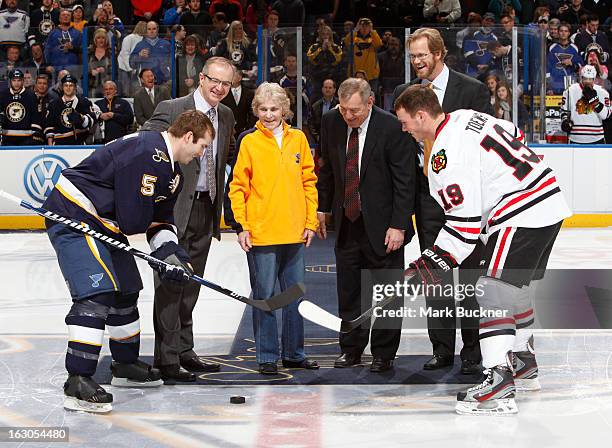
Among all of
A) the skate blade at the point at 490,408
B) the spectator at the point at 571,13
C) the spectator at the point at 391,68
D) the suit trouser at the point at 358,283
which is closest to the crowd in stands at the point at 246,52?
the spectator at the point at 391,68

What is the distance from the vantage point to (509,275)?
5.27 meters

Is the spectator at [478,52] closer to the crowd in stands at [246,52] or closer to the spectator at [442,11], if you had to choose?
the crowd in stands at [246,52]

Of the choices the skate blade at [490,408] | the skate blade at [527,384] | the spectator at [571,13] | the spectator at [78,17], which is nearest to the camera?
the skate blade at [490,408]

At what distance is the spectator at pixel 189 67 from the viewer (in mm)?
12034

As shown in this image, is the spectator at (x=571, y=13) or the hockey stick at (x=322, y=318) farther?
the spectator at (x=571, y=13)

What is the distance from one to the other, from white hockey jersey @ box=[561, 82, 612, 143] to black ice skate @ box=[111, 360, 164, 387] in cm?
785

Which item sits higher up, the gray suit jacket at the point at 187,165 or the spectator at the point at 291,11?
the spectator at the point at 291,11

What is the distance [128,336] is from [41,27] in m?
8.44

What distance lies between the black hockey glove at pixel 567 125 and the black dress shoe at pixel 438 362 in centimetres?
702

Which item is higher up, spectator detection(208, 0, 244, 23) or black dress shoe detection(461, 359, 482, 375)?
spectator detection(208, 0, 244, 23)

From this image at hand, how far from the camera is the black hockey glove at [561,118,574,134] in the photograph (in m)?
12.6

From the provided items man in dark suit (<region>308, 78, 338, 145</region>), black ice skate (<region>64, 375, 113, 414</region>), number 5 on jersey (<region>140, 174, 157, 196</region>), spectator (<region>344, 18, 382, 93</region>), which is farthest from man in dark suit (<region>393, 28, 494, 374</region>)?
man in dark suit (<region>308, 78, 338, 145</region>)

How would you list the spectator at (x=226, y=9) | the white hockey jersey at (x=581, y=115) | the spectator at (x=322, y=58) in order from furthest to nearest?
the spectator at (x=226, y=9) < the white hockey jersey at (x=581, y=115) < the spectator at (x=322, y=58)

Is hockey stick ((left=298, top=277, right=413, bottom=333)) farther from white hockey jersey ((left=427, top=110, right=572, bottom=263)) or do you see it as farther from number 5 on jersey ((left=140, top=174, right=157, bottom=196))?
number 5 on jersey ((left=140, top=174, right=157, bottom=196))
